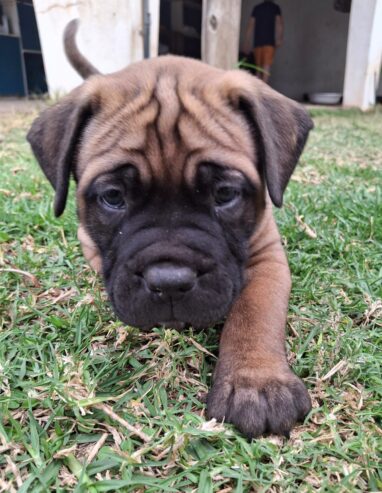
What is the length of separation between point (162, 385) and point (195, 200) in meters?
0.81

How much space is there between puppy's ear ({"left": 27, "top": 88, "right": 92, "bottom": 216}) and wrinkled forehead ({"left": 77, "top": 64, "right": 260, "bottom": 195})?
0.23 feet

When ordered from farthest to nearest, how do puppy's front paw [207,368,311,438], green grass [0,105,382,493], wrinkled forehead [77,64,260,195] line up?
wrinkled forehead [77,64,260,195], puppy's front paw [207,368,311,438], green grass [0,105,382,493]

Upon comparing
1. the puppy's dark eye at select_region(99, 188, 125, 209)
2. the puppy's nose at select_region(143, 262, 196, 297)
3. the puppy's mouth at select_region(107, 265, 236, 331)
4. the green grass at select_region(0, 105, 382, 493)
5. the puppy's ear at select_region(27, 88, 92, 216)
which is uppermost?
the puppy's ear at select_region(27, 88, 92, 216)

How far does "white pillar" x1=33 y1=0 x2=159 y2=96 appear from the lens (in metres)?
8.66

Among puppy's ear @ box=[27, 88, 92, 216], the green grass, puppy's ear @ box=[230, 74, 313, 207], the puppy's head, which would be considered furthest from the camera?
puppy's ear @ box=[27, 88, 92, 216]

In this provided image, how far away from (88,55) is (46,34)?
0.89m

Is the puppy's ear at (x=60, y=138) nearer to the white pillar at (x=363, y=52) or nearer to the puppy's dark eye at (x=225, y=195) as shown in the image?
the puppy's dark eye at (x=225, y=195)

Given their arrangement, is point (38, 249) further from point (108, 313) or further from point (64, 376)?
point (64, 376)

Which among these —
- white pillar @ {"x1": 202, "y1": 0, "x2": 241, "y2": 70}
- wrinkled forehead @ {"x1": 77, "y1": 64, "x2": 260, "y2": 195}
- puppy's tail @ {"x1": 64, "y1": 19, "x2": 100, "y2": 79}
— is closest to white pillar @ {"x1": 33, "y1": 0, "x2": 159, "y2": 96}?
white pillar @ {"x1": 202, "y1": 0, "x2": 241, "y2": 70}

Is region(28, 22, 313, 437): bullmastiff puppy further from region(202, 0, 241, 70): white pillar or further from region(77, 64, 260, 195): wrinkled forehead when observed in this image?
region(202, 0, 241, 70): white pillar

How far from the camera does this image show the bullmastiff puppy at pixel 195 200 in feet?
6.54

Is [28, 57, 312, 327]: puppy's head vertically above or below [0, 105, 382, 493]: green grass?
above

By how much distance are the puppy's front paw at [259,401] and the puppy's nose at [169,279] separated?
1.23 feet

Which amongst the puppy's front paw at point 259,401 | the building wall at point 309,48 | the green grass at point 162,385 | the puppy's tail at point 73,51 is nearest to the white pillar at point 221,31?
the puppy's tail at point 73,51
